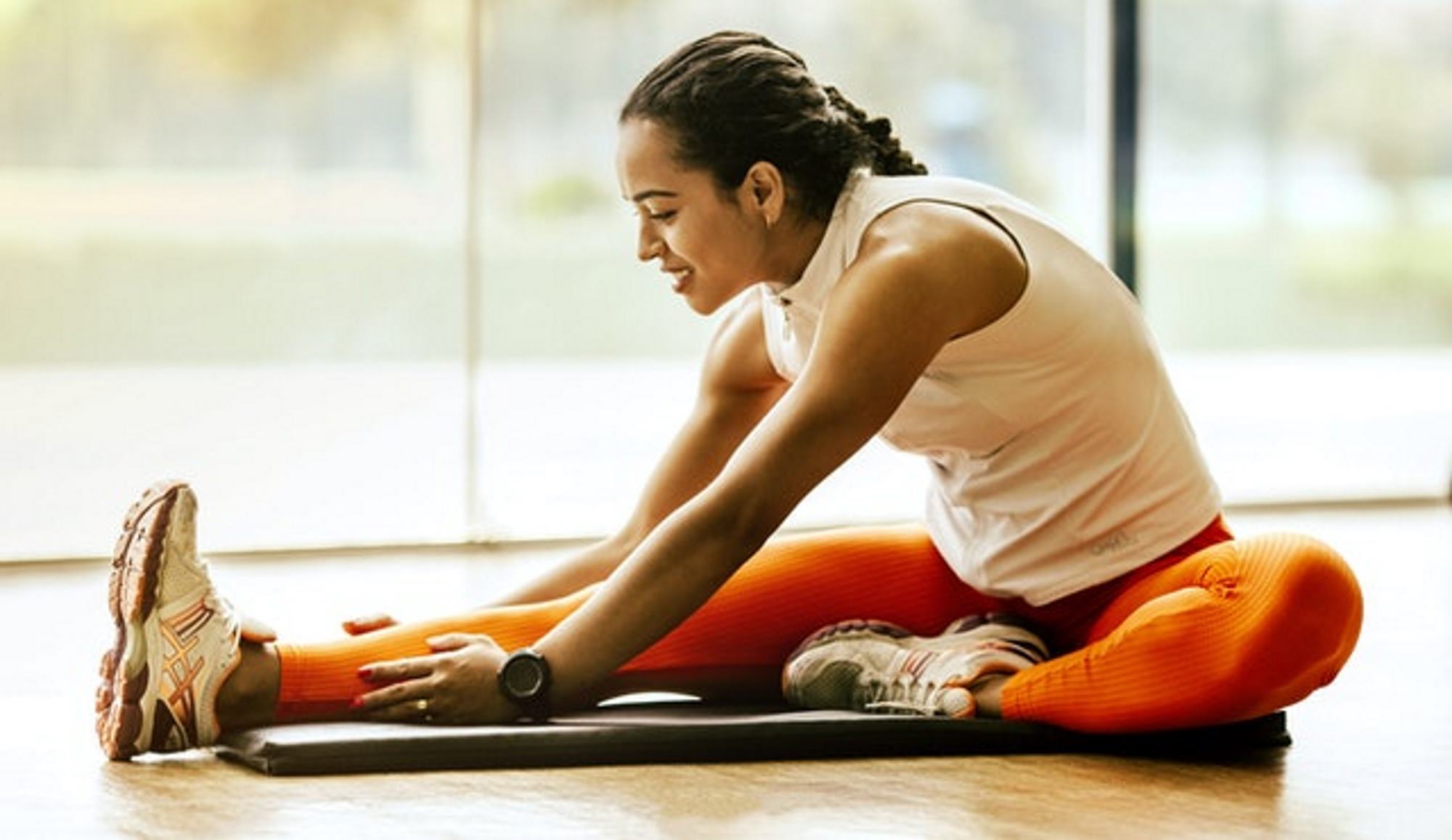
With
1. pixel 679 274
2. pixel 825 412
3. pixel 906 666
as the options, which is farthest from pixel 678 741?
pixel 679 274

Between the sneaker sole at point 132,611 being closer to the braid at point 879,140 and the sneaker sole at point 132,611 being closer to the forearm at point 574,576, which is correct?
the forearm at point 574,576

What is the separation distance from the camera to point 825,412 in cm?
232

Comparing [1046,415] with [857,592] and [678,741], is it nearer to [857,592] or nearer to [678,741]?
[857,592]

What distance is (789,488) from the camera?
2.33m

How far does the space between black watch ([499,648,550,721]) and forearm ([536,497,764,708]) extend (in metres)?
0.01

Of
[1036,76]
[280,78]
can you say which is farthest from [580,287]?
[1036,76]

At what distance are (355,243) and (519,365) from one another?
430 mm

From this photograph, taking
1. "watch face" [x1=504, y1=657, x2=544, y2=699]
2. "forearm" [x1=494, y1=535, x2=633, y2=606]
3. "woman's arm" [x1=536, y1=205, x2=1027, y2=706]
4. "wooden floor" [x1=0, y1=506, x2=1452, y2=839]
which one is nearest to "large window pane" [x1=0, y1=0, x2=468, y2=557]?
"wooden floor" [x1=0, y1=506, x2=1452, y2=839]

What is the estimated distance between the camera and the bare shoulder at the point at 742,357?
2.73m

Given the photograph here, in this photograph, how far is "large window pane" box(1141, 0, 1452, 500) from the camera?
551 centimetres

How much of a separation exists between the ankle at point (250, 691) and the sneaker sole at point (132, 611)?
98 millimetres

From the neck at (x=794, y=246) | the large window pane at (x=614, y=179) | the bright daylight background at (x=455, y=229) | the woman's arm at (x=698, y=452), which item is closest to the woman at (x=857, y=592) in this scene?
the neck at (x=794, y=246)

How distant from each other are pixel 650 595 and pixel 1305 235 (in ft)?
12.0

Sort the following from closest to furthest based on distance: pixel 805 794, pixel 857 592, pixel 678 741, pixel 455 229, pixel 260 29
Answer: pixel 805 794, pixel 678 741, pixel 857 592, pixel 260 29, pixel 455 229
